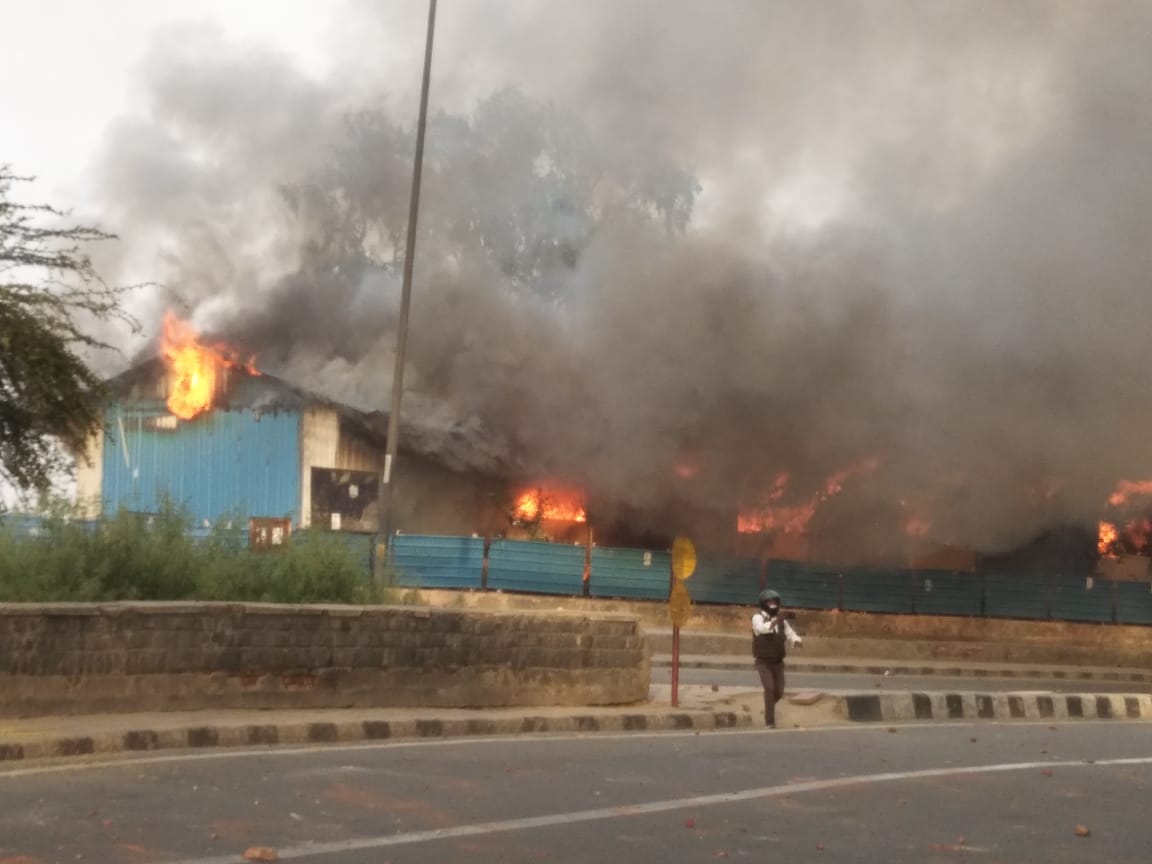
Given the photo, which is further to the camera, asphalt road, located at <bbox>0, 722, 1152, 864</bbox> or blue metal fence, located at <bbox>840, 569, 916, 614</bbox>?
blue metal fence, located at <bbox>840, 569, 916, 614</bbox>

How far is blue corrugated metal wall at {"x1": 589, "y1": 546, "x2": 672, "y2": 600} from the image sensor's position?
88.7 ft

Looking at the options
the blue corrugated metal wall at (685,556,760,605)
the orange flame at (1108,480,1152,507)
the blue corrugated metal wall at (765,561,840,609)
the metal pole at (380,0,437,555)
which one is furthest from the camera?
the orange flame at (1108,480,1152,507)

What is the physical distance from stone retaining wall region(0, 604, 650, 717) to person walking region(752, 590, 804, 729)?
4.15ft

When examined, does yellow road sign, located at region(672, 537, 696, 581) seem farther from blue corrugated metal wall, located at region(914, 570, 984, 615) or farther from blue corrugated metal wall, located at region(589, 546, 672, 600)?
blue corrugated metal wall, located at region(914, 570, 984, 615)

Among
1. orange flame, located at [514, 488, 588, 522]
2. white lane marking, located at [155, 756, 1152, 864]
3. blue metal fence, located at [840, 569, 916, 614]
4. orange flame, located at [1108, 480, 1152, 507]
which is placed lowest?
white lane marking, located at [155, 756, 1152, 864]

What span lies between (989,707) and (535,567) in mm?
10974

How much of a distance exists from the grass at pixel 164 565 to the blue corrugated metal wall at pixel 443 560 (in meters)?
10.9

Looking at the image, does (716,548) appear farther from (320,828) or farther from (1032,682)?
(320,828)

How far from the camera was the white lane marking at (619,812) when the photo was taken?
698 centimetres

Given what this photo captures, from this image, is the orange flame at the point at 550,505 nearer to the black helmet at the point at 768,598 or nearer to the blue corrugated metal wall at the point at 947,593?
the blue corrugated metal wall at the point at 947,593

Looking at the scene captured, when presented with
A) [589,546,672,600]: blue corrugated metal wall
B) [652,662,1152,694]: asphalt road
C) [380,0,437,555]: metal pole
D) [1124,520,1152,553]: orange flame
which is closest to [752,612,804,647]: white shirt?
[652,662,1152,694]: asphalt road

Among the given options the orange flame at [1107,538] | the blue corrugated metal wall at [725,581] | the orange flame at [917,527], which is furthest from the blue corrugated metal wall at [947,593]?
the orange flame at [1107,538]

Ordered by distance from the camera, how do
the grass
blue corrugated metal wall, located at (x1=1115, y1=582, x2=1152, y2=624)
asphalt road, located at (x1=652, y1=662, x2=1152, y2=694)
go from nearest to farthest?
1. the grass
2. asphalt road, located at (x1=652, y1=662, x2=1152, y2=694)
3. blue corrugated metal wall, located at (x1=1115, y1=582, x2=1152, y2=624)

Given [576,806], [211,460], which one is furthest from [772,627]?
[211,460]
